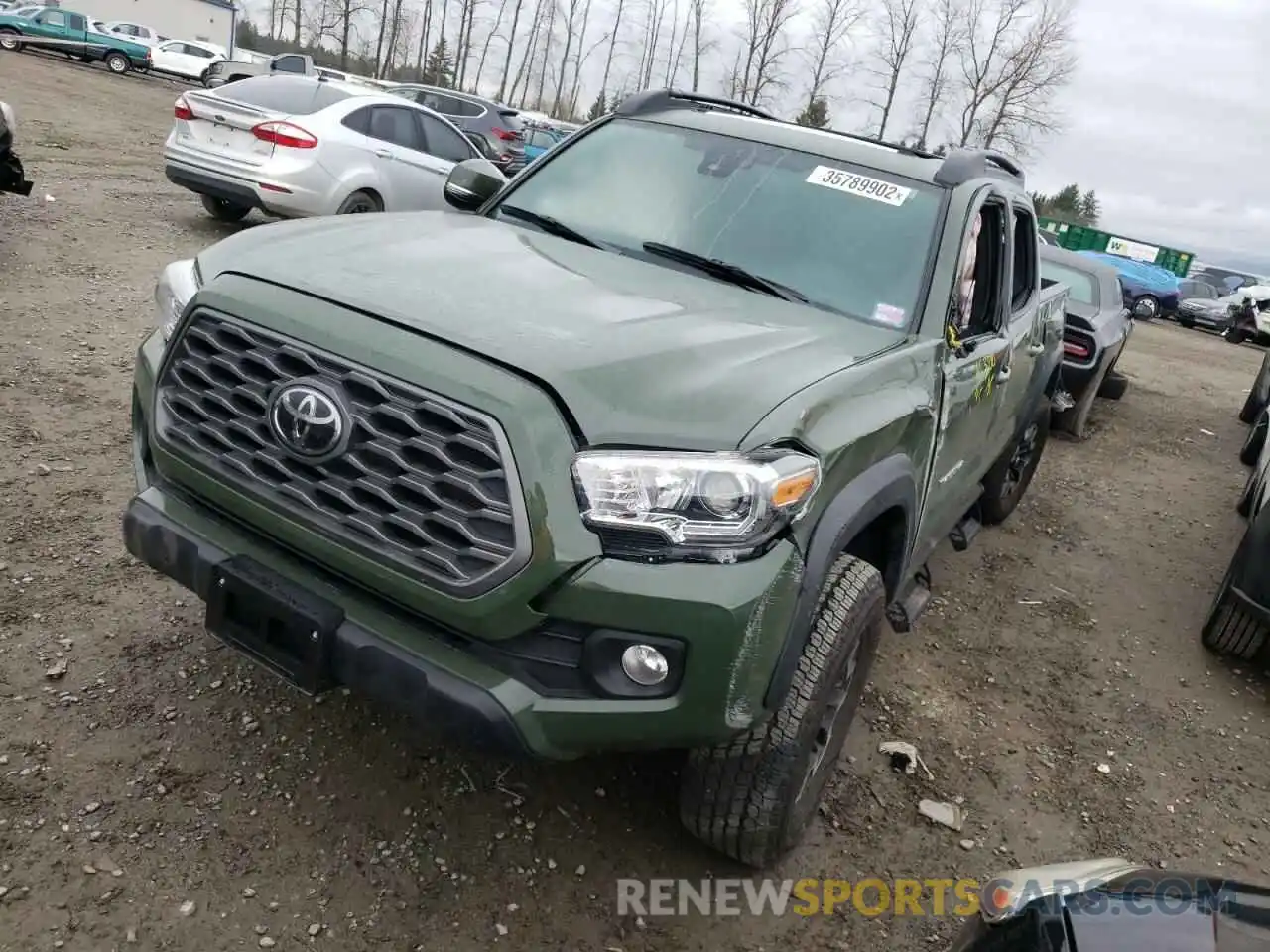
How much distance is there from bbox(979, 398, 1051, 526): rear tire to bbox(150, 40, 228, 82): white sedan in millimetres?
36001

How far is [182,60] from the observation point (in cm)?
3516

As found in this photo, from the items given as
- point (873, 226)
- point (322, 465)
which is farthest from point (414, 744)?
point (873, 226)

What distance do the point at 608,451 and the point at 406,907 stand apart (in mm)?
1299

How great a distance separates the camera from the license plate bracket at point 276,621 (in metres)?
2.22

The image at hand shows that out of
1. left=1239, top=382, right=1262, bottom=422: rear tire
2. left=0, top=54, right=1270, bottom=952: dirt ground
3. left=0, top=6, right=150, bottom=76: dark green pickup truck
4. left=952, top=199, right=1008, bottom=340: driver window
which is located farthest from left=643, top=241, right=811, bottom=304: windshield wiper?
left=0, top=6, right=150, bottom=76: dark green pickup truck

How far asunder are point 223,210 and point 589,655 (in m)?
9.61

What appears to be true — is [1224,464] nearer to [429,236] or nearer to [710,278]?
[710,278]

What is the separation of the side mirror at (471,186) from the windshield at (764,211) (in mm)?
252

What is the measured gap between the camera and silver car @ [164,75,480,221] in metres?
8.77

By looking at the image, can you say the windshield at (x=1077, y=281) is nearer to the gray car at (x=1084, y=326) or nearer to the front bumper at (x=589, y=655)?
the gray car at (x=1084, y=326)

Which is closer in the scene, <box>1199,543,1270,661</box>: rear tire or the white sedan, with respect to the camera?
<box>1199,543,1270,661</box>: rear tire

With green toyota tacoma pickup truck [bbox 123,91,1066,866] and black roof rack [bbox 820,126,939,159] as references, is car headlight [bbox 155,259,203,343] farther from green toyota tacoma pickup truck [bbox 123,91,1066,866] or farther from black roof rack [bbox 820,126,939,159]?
black roof rack [bbox 820,126,939,159]

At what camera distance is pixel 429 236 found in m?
3.03

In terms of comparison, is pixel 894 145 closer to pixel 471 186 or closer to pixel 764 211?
pixel 764 211
